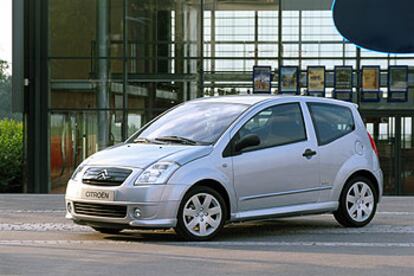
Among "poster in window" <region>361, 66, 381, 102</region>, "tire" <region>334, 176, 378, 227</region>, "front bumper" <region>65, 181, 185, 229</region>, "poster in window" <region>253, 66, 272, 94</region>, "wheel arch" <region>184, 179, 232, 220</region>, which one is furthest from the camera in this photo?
"poster in window" <region>253, 66, 272, 94</region>

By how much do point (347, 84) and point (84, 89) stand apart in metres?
6.93

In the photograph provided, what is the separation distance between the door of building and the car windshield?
525 inches

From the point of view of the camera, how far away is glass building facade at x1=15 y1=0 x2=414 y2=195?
24094mm

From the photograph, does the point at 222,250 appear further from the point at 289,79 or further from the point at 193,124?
the point at 289,79

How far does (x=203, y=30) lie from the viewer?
24.4m

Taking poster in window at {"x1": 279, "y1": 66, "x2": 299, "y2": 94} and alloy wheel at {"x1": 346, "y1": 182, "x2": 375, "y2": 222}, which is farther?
poster in window at {"x1": 279, "y1": 66, "x2": 299, "y2": 94}

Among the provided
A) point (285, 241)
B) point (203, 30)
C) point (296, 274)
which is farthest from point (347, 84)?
point (296, 274)

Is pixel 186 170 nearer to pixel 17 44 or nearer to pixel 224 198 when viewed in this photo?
pixel 224 198

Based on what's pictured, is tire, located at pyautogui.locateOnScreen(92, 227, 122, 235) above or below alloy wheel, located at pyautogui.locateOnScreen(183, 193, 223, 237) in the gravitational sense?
below

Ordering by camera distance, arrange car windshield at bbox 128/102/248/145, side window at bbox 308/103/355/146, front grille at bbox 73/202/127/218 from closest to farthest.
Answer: front grille at bbox 73/202/127/218, car windshield at bbox 128/102/248/145, side window at bbox 308/103/355/146

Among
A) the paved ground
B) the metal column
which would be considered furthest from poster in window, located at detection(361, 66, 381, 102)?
the paved ground

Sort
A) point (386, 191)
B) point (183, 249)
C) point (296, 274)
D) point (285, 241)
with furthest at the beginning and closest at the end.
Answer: point (386, 191) → point (285, 241) → point (183, 249) → point (296, 274)

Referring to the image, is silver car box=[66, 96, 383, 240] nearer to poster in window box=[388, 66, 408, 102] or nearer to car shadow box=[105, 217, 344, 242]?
car shadow box=[105, 217, 344, 242]

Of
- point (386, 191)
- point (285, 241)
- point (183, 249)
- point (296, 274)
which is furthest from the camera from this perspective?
point (386, 191)
